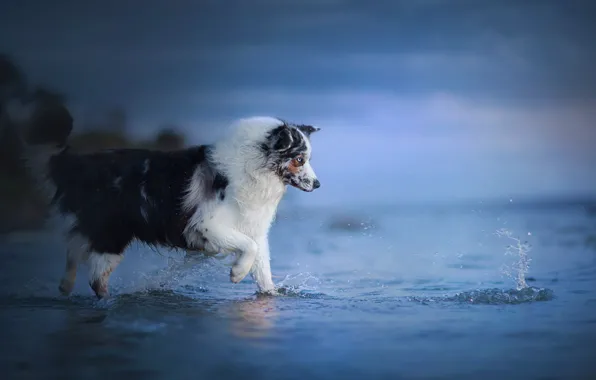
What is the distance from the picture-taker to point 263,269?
5.41 metres

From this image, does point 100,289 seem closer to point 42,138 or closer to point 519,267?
point 42,138

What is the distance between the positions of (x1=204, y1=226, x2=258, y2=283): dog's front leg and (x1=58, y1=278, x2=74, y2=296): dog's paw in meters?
1.07

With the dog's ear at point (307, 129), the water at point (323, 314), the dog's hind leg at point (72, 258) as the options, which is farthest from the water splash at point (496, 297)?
the dog's hind leg at point (72, 258)

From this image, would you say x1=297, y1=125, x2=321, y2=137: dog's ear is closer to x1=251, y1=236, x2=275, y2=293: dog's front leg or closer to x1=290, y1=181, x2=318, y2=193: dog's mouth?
x1=290, y1=181, x2=318, y2=193: dog's mouth

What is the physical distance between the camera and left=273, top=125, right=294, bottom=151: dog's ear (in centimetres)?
514

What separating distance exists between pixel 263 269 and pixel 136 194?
995 mm

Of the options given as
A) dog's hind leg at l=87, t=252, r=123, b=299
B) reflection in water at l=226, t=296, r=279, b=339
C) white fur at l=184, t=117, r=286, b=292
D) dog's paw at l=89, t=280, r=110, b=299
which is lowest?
reflection in water at l=226, t=296, r=279, b=339

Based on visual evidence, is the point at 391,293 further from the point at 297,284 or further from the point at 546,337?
the point at 546,337

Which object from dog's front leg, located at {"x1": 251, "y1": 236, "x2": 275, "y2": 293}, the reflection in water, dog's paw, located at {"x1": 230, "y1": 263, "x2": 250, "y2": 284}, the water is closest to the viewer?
the water

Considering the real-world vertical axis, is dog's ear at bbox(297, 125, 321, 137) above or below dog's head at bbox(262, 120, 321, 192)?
above

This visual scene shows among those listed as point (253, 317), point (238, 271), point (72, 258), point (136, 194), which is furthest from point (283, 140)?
point (72, 258)

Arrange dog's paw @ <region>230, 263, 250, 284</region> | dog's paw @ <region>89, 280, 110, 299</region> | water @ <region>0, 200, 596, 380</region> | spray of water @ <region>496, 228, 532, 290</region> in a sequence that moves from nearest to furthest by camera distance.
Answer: water @ <region>0, 200, 596, 380</region> < dog's paw @ <region>230, 263, 250, 284</region> < dog's paw @ <region>89, 280, 110, 299</region> < spray of water @ <region>496, 228, 532, 290</region>

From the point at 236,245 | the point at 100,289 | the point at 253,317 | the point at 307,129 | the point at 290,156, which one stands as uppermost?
the point at 307,129

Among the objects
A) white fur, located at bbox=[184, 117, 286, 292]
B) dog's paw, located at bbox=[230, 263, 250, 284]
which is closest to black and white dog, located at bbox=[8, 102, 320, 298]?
white fur, located at bbox=[184, 117, 286, 292]
